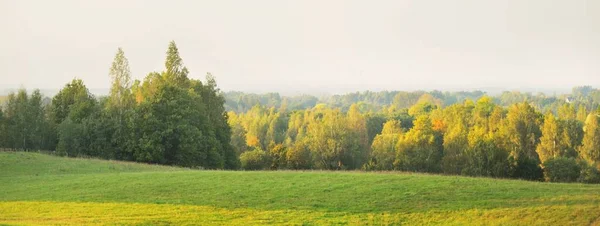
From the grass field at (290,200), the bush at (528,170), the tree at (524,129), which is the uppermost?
the tree at (524,129)

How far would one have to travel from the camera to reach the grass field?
87.5ft

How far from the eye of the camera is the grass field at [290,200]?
26.7 meters

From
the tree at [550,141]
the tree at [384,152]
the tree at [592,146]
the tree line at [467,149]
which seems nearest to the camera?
the tree line at [467,149]

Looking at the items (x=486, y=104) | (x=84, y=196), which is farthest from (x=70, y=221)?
(x=486, y=104)

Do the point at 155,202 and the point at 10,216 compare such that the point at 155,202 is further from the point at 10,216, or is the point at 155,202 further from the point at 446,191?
the point at 446,191

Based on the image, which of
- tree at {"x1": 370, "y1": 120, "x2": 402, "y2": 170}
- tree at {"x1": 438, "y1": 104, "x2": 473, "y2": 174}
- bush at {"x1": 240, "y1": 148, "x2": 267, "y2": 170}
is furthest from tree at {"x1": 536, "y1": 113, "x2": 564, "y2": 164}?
bush at {"x1": 240, "y1": 148, "x2": 267, "y2": 170}

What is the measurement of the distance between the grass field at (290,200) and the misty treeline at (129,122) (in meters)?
22.4

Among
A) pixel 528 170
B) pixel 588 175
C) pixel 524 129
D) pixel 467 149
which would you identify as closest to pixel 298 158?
pixel 467 149

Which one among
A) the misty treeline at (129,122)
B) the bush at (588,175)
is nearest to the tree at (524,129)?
the bush at (588,175)

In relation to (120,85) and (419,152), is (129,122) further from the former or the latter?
(419,152)

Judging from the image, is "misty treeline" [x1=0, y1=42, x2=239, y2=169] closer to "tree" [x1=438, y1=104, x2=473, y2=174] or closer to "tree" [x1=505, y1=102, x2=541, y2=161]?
"tree" [x1=438, y1=104, x2=473, y2=174]

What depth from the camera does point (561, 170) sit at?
63281mm

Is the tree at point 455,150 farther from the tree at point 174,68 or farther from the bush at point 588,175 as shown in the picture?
the tree at point 174,68

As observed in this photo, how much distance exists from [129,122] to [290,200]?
3732 cm
